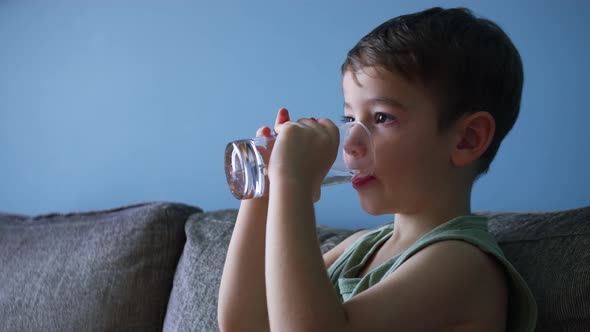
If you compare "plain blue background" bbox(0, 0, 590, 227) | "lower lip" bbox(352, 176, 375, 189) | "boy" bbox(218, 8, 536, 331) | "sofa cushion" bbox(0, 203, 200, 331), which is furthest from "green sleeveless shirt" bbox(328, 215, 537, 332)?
"sofa cushion" bbox(0, 203, 200, 331)

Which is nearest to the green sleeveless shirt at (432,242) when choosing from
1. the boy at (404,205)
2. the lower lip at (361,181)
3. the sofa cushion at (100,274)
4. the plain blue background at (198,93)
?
the boy at (404,205)

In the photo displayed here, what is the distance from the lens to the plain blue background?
1379 mm

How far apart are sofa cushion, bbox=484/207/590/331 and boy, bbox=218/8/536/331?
0.05 m

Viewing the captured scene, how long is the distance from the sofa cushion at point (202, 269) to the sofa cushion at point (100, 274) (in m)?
0.07

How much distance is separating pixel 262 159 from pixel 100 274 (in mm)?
807

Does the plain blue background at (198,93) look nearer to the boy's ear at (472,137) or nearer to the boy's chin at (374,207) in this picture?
the boy's ear at (472,137)

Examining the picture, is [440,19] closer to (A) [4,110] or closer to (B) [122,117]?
(B) [122,117]

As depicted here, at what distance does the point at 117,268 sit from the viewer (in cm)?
164

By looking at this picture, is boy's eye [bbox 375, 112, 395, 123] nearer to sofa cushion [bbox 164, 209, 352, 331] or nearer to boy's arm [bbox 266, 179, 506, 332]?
boy's arm [bbox 266, 179, 506, 332]

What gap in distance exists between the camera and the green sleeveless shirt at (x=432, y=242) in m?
0.93

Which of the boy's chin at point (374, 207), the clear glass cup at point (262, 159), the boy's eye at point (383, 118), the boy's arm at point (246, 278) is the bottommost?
the boy's arm at point (246, 278)

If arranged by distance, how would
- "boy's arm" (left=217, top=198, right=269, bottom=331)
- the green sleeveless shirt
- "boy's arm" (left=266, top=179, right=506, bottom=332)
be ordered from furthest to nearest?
"boy's arm" (left=217, top=198, right=269, bottom=331)
the green sleeveless shirt
"boy's arm" (left=266, top=179, right=506, bottom=332)

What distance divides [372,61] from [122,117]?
1.34 meters

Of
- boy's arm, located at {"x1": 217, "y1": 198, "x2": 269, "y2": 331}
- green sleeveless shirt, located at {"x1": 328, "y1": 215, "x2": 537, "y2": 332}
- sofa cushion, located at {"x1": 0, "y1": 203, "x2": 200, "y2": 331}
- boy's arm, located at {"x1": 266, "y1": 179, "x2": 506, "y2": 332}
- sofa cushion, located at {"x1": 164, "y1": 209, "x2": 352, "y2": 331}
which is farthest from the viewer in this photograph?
sofa cushion, located at {"x1": 0, "y1": 203, "x2": 200, "y2": 331}
